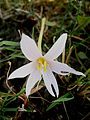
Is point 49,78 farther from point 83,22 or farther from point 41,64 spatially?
point 83,22

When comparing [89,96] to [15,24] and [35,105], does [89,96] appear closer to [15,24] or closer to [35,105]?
[35,105]

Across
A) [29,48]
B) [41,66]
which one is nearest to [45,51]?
[41,66]

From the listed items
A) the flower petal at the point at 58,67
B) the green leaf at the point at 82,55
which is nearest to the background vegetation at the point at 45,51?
the green leaf at the point at 82,55

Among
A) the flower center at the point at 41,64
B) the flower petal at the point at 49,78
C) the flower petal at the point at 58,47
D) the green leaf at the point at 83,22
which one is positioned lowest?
the flower petal at the point at 49,78

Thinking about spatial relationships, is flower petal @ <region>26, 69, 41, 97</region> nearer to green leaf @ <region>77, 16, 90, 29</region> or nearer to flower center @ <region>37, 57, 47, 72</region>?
flower center @ <region>37, 57, 47, 72</region>

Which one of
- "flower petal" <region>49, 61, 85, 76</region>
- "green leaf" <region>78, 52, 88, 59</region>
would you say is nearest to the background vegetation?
"green leaf" <region>78, 52, 88, 59</region>

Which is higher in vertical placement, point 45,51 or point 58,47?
point 58,47

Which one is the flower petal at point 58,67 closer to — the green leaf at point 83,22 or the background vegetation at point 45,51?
the background vegetation at point 45,51

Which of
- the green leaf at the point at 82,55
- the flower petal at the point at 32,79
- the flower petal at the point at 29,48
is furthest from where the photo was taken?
the green leaf at the point at 82,55
